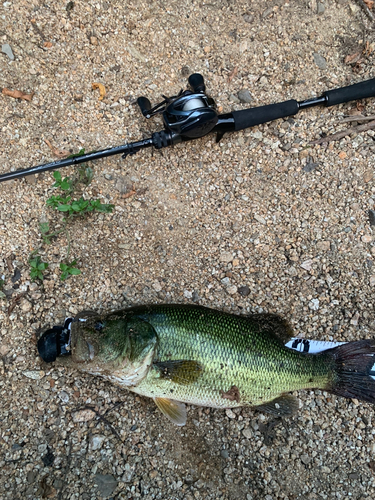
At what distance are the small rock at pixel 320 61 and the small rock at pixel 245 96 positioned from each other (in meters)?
0.80

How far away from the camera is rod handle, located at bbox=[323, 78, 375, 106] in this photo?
3363 millimetres

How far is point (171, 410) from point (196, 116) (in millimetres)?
2498

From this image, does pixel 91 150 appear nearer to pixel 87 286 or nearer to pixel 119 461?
pixel 87 286

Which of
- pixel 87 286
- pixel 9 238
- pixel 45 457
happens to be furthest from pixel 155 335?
pixel 9 238

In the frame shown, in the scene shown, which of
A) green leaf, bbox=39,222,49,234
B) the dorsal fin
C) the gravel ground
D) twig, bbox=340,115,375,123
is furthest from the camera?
twig, bbox=340,115,375,123

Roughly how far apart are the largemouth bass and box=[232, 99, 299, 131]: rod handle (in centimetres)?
183

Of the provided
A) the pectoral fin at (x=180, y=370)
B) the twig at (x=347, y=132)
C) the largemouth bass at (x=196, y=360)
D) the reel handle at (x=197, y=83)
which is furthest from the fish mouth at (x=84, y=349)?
the twig at (x=347, y=132)

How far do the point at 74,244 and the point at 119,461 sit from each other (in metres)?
1.92

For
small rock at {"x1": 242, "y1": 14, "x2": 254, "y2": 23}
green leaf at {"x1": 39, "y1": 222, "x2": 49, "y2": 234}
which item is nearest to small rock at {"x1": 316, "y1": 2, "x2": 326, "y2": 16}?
small rock at {"x1": 242, "y1": 14, "x2": 254, "y2": 23}

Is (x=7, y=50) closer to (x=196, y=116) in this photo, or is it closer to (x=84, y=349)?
(x=196, y=116)

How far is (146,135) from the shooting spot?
3459 mm

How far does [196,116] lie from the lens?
2.93 meters

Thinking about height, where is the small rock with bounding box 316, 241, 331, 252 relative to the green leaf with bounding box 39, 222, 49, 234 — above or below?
below

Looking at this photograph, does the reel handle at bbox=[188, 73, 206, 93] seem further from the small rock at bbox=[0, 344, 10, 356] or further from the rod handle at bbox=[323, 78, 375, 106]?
the small rock at bbox=[0, 344, 10, 356]
